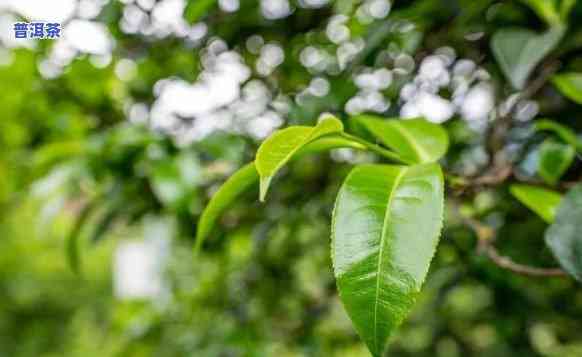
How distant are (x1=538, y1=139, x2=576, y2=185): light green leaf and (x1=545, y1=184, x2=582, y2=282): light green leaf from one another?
0.48 feet

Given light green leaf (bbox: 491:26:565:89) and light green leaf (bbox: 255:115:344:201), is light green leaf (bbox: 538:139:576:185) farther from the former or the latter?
light green leaf (bbox: 255:115:344:201)

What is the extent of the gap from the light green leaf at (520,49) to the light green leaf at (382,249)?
25 cm

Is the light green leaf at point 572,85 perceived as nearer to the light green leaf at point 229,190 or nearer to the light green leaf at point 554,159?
the light green leaf at point 554,159

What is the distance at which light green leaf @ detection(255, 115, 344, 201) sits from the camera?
387 millimetres

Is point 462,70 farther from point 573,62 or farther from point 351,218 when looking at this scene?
point 351,218

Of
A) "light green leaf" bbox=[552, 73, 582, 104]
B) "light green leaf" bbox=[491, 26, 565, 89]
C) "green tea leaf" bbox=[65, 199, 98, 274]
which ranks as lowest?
"green tea leaf" bbox=[65, 199, 98, 274]

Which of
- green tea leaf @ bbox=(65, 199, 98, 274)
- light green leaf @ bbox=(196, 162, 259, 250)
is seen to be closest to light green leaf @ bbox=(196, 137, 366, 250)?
light green leaf @ bbox=(196, 162, 259, 250)

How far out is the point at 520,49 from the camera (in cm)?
64

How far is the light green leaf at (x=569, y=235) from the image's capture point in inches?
18.1

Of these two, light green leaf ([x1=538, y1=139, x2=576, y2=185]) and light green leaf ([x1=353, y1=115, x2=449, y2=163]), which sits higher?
light green leaf ([x1=353, y1=115, x2=449, y2=163])

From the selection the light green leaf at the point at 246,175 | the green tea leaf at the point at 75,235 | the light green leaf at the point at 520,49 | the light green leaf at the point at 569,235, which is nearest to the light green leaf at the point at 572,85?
the light green leaf at the point at 520,49

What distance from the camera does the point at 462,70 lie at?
2.98ft

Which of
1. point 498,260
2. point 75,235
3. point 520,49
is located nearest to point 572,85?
point 520,49

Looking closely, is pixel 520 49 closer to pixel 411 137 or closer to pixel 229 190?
pixel 411 137
